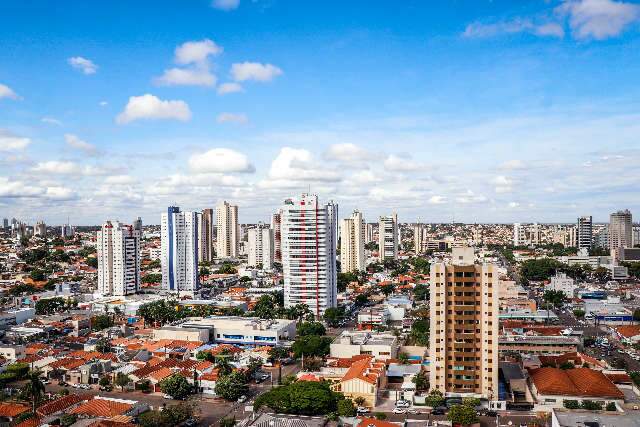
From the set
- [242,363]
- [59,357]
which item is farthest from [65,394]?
[242,363]

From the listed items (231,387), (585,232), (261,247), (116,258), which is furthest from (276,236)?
(231,387)

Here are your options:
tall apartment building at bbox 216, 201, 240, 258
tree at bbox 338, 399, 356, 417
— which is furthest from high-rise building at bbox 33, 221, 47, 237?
tree at bbox 338, 399, 356, 417

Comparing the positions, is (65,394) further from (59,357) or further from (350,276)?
(350,276)

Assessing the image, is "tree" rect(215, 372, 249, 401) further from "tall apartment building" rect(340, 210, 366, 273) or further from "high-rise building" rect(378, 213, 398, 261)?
"high-rise building" rect(378, 213, 398, 261)

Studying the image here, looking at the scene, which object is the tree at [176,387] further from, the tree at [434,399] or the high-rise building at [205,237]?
the high-rise building at [205,237]

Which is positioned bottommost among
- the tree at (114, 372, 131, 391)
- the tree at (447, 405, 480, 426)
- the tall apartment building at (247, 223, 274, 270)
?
the tree at (114, 372, 131, 391)

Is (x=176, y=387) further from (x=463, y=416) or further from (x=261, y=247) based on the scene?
(x=261, y=247)

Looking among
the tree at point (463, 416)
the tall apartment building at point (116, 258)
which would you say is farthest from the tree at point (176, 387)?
the tall apartment building at point (116, 258)
